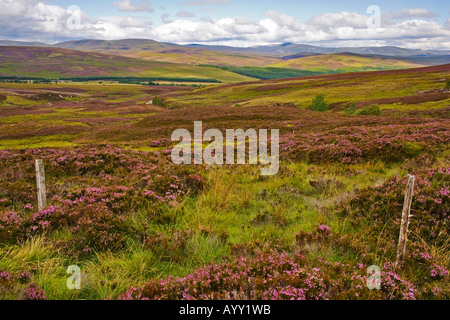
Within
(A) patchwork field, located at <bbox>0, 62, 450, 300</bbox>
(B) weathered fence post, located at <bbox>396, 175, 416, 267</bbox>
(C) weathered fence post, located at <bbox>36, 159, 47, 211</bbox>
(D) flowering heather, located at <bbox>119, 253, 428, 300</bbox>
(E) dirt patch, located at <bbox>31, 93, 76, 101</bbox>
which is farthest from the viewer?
(E) dirt patch, located at <bbox>31, 93, 76, 101</bbox>

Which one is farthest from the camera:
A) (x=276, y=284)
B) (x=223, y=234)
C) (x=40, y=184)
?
(x=40, y=184)

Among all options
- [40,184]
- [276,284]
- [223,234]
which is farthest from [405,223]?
[40,184]

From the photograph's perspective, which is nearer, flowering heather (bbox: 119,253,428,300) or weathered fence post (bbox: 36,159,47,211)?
flowering heather (bbox: 119,253,428,300)

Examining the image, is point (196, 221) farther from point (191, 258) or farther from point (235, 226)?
point (191, 258)

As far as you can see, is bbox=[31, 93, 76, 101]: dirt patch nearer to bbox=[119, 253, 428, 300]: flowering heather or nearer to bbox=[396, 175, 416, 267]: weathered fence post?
bbox=[119, 253, 428, 300]: flowering heather

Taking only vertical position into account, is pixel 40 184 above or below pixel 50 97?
below

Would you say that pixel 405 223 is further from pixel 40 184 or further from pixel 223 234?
pixel 40 184

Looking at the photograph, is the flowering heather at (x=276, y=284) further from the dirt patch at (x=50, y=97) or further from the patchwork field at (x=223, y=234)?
the dirt patch at (x=50, y=97)

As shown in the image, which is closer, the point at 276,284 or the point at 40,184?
the point at 276,284

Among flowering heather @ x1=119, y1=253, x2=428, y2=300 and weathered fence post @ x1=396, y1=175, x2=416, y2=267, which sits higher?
weathered fence post @ x1=396, y1=175, x2=416, y2=267

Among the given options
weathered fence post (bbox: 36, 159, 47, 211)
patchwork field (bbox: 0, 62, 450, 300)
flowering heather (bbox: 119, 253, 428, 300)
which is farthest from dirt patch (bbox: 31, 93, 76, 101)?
flowering heather (bbox: 119, 253, 428, 300)

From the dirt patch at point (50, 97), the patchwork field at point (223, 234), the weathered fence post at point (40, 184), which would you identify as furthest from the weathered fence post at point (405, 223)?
the dirt patch at point (50, 97)

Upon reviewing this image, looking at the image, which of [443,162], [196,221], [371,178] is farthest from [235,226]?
[443,162]

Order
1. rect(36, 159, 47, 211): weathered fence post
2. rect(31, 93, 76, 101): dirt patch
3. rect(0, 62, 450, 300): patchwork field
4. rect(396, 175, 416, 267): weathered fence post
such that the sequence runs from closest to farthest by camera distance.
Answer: rect(0, 62, 450, 300): patchwork field < rect(396, 175, 416, 267): weathered fence post < rect(36, 159, 47, 211): weathered fence post < rect(31, 93, 76, 101): dirt patch
